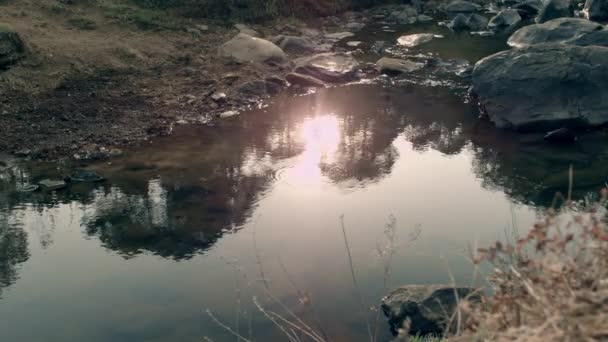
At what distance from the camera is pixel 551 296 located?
3.03 meters

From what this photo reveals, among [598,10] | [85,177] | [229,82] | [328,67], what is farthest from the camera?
[598,10]

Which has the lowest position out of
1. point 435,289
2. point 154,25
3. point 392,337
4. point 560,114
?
point 392,337

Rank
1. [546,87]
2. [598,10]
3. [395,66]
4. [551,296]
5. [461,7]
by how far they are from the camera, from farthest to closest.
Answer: [461,7]
[598,10]
[395,66]
[546,87]
[551,296]

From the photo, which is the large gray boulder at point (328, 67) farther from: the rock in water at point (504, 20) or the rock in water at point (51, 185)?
the rock in water at point (504, 20)

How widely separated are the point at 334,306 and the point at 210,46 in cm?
1179

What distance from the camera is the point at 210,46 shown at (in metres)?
17.6

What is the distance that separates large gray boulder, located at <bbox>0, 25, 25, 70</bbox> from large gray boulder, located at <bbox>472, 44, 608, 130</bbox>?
9.43 metres

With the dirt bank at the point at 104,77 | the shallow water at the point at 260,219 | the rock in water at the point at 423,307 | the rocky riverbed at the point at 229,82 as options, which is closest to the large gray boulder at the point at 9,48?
the rocky riverbed at the point at 229,82

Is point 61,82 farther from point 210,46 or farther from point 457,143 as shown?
point 457,143

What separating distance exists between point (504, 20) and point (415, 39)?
198 inches

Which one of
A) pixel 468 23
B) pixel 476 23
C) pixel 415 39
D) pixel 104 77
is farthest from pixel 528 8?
pixel 104 77

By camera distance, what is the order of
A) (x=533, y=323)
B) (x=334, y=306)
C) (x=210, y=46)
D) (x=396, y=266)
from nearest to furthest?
(x=533, y=323), (x=334, y=306), (x=396, y=266), (x=210, y=46)

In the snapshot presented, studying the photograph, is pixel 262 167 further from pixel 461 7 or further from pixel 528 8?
pixel 528 8

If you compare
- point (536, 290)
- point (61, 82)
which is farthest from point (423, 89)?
point (536, 290)
